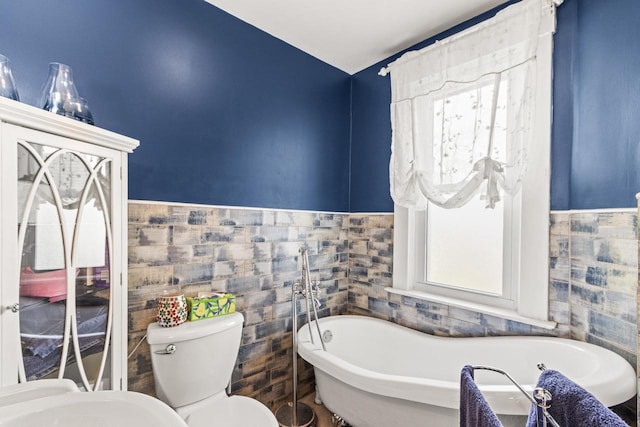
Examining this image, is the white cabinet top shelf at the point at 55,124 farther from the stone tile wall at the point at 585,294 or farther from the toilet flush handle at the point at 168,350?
the stone tile wall at the point at 585,294

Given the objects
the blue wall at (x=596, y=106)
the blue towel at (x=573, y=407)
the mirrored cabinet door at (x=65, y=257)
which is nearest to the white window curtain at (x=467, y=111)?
the blue wall at (x=596, y=106)

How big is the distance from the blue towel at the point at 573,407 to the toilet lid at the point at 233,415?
1.09 meters

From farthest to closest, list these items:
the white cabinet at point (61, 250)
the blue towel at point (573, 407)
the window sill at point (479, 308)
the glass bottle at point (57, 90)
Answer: the window sill at point (479, 308) < the glass bottle at point (57, 90) < the white cabinet at point (61, 250) < the blue towel at point (573, 407)

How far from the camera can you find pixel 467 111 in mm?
1809

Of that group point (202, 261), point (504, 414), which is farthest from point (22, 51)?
point (504, 414)

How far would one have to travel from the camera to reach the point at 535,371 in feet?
5.11

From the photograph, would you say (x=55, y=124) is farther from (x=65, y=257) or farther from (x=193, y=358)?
(x=193, y=358)

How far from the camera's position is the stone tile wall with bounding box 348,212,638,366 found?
1.31 meters

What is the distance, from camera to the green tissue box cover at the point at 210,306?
5.04 ft

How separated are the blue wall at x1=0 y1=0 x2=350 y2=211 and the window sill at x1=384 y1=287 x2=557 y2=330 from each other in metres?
0.92

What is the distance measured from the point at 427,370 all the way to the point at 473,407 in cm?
122

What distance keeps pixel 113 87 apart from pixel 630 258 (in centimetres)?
248

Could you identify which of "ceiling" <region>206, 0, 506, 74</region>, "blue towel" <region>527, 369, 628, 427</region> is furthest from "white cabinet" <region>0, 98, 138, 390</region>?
"blue towel" <region>527, 369, 628, 427</region>

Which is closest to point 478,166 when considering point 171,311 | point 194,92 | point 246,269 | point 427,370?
point 427,370
